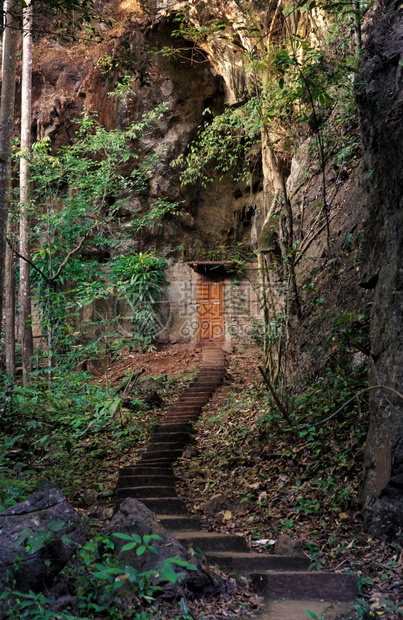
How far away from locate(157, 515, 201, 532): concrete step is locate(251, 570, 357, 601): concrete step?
1563mm

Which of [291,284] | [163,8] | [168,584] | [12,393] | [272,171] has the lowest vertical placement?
[168,584]

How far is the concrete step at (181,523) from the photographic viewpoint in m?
5.48

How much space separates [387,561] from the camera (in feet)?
14.3

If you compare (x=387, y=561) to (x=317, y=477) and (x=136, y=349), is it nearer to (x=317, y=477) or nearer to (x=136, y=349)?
(x=317, y=477)

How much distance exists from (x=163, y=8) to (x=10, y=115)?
1157cm

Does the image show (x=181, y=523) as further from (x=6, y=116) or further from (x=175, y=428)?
(x=6, y=116)

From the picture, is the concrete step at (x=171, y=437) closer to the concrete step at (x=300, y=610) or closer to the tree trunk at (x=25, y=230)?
the tree trunk at (x=25, y=230)

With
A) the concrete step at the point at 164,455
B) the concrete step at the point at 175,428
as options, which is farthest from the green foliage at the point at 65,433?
the concrete step at the point at 164,455

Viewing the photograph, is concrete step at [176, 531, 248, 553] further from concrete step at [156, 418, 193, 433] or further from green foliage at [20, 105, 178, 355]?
green foliage at [20, 105, 178, 355]

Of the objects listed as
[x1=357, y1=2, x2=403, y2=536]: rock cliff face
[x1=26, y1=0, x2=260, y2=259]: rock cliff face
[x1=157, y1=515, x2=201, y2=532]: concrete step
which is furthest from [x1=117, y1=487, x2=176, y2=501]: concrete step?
[x1=26, y1=0, x2=260, y2=259]: rock cliff face

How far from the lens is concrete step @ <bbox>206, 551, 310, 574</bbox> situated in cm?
441

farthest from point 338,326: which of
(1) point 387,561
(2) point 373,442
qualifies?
(1) point 387,561

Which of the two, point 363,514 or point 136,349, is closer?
point 363,514

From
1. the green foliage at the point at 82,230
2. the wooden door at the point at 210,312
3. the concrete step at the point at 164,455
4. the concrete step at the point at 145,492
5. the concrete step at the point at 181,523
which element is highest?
the green foliage at the point at 82,230
